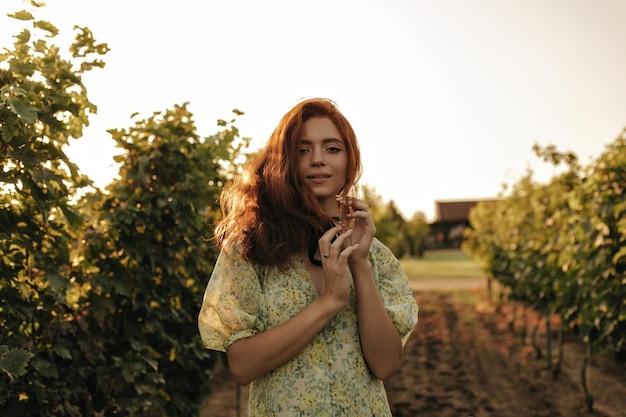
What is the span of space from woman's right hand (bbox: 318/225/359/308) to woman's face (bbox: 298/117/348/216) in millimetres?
264

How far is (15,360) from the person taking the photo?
212 cm

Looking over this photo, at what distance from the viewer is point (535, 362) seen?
10750 mm

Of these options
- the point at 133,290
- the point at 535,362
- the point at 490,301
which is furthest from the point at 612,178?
the point at 490,301

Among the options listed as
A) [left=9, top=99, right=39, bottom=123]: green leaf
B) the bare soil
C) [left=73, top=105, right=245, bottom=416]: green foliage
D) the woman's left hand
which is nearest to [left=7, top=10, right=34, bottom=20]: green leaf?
[left=9, top=99, right=39, bottom=123]: green leaf

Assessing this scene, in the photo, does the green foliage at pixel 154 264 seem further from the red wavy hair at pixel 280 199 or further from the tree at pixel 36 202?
the red wavy hair at pixel 280 199

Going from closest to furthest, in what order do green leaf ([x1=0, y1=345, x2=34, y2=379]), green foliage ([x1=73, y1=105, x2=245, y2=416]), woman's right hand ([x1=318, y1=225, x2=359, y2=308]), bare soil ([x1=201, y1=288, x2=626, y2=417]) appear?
woman's right hand ([x1=318, y1=225, x2=359, y2=308]) < green leaf ([x1=0, y1=345, x2=34, y2=379]) < green foliage ([x1=73, y1=105, x2=245, y2=416]) < bare soil ([x1=201, y1=288, x2=626, y2=417])

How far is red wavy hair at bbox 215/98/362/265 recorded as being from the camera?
1999mm

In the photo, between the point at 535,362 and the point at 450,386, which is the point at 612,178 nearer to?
the point at 450,386

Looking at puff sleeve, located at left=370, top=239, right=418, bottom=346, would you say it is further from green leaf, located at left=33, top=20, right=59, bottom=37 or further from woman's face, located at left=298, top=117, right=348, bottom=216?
green leaf, located at left=33, top=20, right=59, bottom=37

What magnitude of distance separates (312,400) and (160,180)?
2602 mm

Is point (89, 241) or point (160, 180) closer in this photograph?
point (89, 241)

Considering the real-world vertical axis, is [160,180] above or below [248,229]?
above

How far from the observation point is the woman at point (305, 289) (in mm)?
1885

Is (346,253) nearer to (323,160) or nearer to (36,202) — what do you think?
(323,160)
